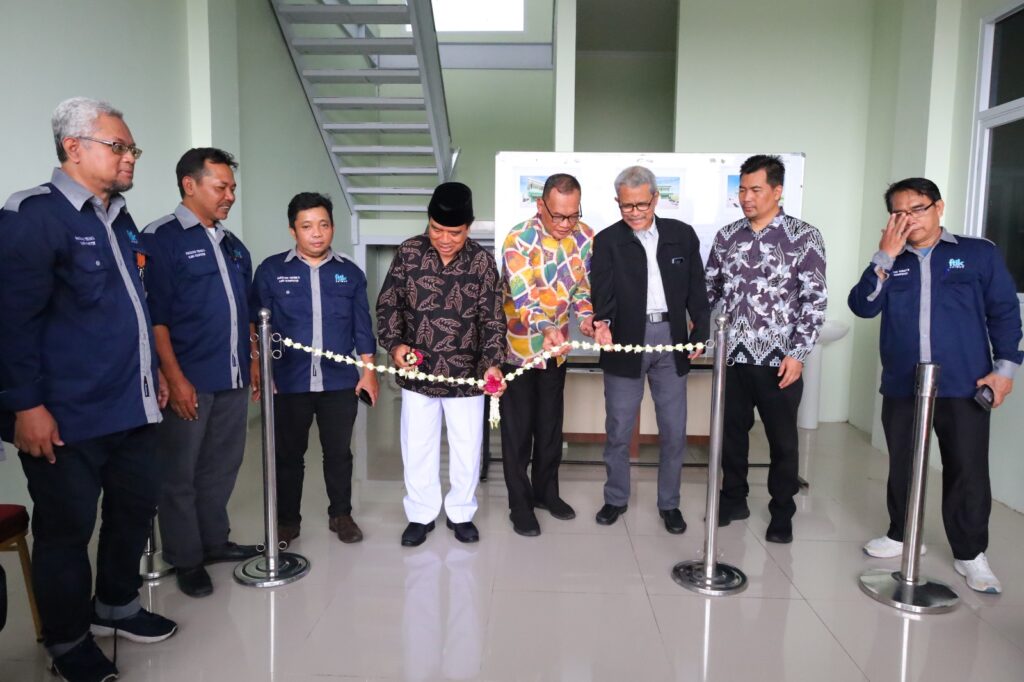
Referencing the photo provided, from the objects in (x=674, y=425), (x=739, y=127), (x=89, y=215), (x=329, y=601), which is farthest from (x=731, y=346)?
(x=739, y=127)

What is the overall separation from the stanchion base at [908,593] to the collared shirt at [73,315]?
2473mm

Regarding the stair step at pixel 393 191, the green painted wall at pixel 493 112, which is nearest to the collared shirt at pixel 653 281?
the stair step at pixel 393 191

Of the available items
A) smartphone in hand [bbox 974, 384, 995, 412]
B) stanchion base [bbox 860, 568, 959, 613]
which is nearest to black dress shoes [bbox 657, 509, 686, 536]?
stanchion base [bbox 860, 568, 959, 613]

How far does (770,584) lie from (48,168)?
3.37 metres

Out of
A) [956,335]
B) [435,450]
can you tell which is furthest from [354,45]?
[956,335]

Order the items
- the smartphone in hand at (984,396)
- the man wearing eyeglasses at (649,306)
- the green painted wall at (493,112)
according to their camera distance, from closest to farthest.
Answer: the smartphone in hand at (984,396) → the man wearing eyeglasses at (649,306) → the green painted wall at (493,112)

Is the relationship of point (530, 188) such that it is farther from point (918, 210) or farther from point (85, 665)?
point (85, 665)

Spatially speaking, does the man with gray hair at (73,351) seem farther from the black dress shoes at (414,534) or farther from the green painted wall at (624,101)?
the green painted wall at (624,101)

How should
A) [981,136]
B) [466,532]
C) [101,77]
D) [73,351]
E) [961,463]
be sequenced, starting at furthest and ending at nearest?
[981,136], [101,77], [466,532], [961,463], [73,351]

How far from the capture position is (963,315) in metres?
2.51

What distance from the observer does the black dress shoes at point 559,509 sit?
319 centimetres

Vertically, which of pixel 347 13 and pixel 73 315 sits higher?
pixel 347 13

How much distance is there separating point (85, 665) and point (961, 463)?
2906 millimetres

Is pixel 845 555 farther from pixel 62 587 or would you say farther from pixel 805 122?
pixel 805 122
